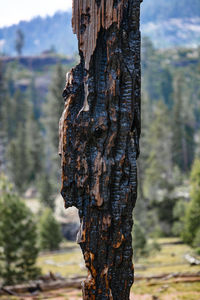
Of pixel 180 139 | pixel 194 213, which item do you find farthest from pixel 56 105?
pixel 180 139

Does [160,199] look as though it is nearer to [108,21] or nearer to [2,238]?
[2,238]

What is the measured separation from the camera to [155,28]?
280 feet

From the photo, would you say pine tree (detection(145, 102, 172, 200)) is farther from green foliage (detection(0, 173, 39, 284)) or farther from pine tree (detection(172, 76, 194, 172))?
green foliage (detection(0, 173, 39, 284))

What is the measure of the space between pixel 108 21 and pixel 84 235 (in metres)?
3.01

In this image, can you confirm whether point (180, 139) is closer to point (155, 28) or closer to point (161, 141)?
point (161, 141)

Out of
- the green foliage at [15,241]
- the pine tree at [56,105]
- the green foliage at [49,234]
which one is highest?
the pine tree at [56,105]

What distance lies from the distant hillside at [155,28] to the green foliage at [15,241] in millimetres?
7860

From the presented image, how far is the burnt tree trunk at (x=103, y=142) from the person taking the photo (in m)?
4.48

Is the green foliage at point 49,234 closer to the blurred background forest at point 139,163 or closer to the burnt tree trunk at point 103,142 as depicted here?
the blurred background forest at point 139,163

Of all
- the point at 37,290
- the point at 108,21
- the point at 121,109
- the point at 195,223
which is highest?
the point at 108,21

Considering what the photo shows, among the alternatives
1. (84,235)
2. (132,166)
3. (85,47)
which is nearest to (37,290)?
(84,235)

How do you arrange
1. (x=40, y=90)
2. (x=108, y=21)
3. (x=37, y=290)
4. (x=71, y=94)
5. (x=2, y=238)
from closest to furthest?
(x=108, y=21) → (x=71, y=94) → (x=37, y=290) → (x=2, y=238) → (x=40, y=90)

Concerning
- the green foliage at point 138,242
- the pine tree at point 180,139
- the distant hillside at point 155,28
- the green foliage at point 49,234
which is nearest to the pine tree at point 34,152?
the distant hillside at point 155,28

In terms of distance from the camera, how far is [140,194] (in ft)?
75.9
